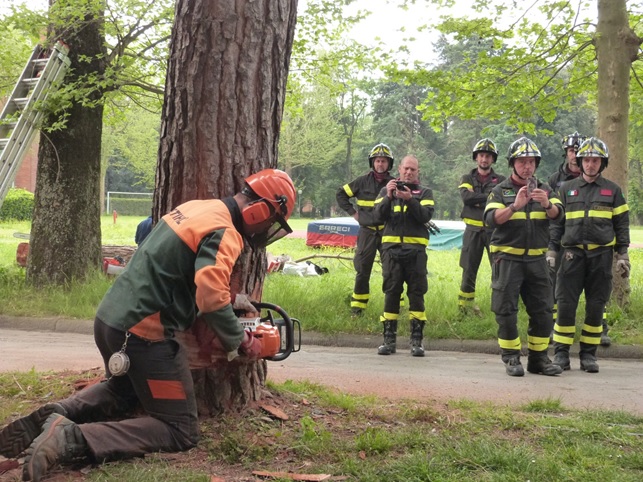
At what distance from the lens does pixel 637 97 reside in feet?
40.2

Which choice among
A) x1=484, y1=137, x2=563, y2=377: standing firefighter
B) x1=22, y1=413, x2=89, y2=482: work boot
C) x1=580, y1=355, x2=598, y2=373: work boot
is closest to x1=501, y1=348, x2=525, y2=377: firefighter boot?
x1=484, y1=137, x2=563, y2=377: standing firefighter

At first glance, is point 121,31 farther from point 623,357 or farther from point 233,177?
point 623,357

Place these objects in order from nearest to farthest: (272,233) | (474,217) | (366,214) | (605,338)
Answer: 1. (272,233)
2. (605,338)
3. (366,214)
4. (474,217)

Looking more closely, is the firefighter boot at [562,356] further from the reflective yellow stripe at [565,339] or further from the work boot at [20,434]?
the work boot at [20,434]

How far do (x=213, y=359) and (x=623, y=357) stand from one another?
5589 mm

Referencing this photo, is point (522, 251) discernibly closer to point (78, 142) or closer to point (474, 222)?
point (474, 222)

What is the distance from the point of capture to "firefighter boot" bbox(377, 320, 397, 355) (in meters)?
7.75

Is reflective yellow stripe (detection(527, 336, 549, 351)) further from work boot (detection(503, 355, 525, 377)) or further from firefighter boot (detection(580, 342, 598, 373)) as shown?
firefighter boot (detection(580, 342, 598, 373))

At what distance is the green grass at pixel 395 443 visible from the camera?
3453mm

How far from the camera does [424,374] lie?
6613mm

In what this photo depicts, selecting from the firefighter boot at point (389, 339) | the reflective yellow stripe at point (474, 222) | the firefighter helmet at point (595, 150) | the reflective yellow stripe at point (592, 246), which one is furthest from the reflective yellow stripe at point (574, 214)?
the firefighter boot at point (389, 339)

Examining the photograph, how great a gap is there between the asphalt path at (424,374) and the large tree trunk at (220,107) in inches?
66.8

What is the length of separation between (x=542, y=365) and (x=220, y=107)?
13.7 ft

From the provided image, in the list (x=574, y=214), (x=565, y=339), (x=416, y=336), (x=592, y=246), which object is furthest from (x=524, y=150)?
(x=416, y=336)
